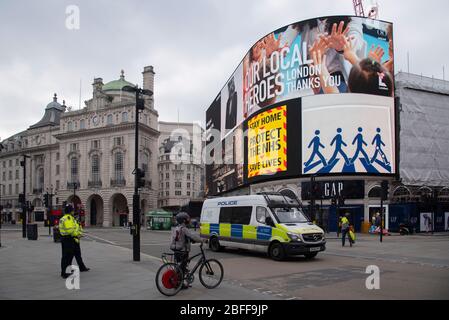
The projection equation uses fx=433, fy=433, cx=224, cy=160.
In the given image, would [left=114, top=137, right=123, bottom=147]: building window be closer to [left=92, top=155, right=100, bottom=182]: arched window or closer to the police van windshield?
[left=92, top=155, right=100, bottom=182]: arched window

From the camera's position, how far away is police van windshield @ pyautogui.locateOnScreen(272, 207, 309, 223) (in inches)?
648

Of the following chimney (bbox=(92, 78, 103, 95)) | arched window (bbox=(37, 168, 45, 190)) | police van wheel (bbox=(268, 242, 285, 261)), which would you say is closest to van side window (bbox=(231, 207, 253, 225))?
police van wheel (bbox=(268, 242, 285, 261))

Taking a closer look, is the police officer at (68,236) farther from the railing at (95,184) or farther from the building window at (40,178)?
the building window at (40,178)

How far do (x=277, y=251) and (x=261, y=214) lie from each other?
173 cm

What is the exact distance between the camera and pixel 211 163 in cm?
Result: 7756

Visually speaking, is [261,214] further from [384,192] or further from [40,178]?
[40,178]

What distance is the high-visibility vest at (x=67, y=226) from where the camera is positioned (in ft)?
38.2

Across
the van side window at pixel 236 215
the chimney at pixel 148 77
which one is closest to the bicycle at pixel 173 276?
the van side window at pixel 236 215

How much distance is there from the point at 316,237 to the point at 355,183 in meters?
29.0

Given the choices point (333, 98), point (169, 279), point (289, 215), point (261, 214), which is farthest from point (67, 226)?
point (333, 98)

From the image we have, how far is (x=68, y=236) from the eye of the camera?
1170 centimetres
